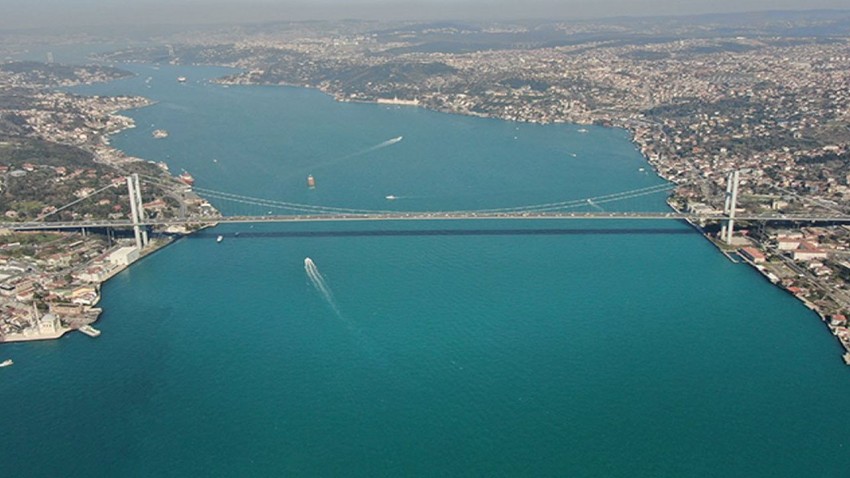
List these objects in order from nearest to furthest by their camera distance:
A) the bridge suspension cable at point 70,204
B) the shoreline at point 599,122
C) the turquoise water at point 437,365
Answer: the turquoise water at point 437,365
the shoreline at point 599,122
the bridge suspension cable at point 70,204

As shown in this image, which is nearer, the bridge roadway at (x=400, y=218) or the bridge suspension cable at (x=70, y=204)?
the bridge roadway at (x=400, y=218)

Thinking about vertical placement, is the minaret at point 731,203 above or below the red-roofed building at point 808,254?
above

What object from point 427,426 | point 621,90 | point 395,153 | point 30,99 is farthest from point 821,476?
point 30,99

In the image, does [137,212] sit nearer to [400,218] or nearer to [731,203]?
[400,218]

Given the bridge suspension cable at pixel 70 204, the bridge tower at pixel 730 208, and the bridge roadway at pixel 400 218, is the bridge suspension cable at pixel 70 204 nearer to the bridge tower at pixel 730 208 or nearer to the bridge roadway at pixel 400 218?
the bridge roadway at pixel 400 218

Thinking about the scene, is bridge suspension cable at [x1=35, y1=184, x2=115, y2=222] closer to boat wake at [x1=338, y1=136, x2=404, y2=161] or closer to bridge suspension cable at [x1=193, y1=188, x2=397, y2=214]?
bridge suspension cable at [x1=193, y1=188, x2=397, y2=214]

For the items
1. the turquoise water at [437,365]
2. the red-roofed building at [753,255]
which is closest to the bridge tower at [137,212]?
the turquoise water at [437,365]
